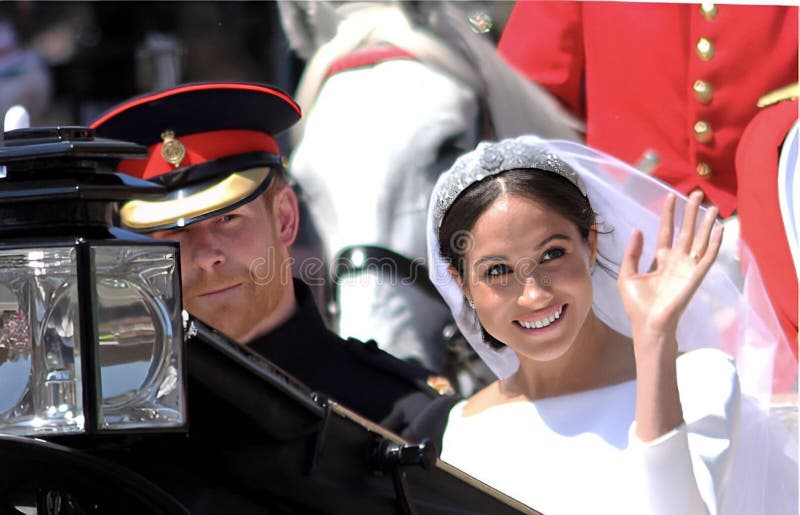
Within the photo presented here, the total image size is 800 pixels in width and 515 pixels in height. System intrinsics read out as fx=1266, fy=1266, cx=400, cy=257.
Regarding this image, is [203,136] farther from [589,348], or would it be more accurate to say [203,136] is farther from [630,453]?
[630,453]

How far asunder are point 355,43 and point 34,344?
140 cm

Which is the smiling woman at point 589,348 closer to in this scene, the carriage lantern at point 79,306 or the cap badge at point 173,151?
the cap badge at point 173,151

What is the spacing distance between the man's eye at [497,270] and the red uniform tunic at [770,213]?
52cm

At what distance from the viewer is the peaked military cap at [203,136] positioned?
159 cm

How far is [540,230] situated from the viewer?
1397 mm

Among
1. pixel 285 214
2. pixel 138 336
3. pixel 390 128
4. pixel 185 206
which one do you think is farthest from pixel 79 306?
pixel 390 128

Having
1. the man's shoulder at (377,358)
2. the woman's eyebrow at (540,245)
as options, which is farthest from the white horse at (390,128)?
the woman's eyebrow at (540,245)

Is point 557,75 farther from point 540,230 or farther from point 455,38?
point 540,230

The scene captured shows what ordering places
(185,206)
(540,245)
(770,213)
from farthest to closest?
1. (770,213)
2. (185,206)
3. (540,245)

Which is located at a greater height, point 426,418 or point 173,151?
point 173,151

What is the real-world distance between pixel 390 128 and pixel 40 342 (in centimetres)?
129

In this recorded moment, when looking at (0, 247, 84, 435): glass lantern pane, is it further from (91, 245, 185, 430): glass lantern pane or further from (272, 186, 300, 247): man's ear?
(272, 186, 300, 247): man's ear

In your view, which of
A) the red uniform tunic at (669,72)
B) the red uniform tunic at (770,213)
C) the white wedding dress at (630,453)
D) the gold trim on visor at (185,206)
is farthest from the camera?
the red uniform tunic at (669,72)

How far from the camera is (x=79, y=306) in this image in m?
0.83
